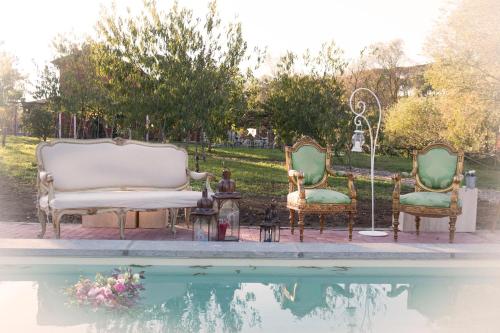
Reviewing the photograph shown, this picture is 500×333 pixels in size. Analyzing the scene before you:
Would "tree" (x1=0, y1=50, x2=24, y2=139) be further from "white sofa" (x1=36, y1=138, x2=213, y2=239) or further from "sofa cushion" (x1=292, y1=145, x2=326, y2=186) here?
"sofa cushion" (x1=292, y1=145, x2=326, y2=186)

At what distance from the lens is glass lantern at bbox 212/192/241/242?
6.36 metres

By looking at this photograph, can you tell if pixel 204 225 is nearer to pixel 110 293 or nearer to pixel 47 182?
pixel 47 182

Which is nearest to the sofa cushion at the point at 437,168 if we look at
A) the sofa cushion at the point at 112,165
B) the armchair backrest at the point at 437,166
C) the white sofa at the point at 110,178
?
the armchair backrest at the point at 437,166

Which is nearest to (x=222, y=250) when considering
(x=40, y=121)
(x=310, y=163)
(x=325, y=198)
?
(x=325, y=198)

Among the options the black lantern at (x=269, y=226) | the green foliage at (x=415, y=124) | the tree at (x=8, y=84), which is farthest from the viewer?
the tree at (x=8, y=84)

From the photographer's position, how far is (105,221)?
289 inches

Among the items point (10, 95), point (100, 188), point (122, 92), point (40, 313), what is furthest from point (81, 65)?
point (40, 313)

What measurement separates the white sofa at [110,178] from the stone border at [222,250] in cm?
50

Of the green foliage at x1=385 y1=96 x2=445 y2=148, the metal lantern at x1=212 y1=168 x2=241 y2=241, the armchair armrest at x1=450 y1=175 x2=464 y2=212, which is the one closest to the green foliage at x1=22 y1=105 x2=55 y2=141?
the green foliage at x1=385 y1=96 x2=445 y2=148

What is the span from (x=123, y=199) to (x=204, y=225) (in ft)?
3.12

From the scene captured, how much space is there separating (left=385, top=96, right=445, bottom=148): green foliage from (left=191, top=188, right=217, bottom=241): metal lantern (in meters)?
15.1

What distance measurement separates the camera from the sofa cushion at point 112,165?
6730mm

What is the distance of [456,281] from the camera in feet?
17.2

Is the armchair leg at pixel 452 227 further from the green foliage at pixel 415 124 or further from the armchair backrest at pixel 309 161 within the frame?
the green foliage at pixel 415 124
